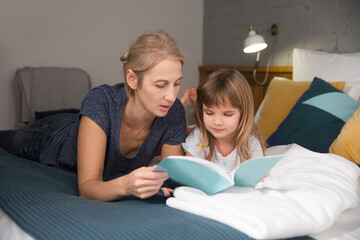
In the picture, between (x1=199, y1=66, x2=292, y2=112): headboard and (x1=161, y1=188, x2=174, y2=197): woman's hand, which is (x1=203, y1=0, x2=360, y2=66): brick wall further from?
(x1=161, y1=188, x2=174, y2=197): woman's hand

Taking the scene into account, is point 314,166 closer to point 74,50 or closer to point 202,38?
point 74,50

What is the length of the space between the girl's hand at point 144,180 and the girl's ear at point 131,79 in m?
0.42

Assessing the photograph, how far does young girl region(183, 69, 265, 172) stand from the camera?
1.38m

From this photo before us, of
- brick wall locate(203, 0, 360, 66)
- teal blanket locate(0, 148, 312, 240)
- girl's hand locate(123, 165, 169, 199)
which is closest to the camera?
teal blanket locate(0, 148, 312, 240)

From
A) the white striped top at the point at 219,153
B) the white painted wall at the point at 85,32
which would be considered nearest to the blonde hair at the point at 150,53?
the white striped top at the point at 219,153

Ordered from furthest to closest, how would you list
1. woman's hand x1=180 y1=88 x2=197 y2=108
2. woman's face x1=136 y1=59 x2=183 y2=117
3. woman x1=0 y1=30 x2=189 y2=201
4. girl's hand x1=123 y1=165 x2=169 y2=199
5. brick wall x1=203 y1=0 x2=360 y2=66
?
brick wall x1=203 y1=0 x2=360 y2=66, woman's hand x1=180 y1=88 x2=197 y2=108, woman's face x1=136 y1=59 x2=183 y2=117, woman x1=0 y1=30 x2=189 y2=201, girl's hand x1=123 y1=165 x2=169 y2=199

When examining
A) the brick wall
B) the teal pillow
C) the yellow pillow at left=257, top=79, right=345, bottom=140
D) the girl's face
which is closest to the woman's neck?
the girl's face

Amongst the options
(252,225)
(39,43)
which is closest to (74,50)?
(39,43)

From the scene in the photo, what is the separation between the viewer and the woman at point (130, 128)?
3.47ft

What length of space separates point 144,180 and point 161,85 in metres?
0.39

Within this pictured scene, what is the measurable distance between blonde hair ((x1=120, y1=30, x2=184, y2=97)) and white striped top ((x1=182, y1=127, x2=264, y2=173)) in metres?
0.36

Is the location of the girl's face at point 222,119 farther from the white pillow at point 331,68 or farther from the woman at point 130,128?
the white pillow at point 331,68

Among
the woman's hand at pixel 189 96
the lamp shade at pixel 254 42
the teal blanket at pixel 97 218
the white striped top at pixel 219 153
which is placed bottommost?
the white striped top at pixel 219 153

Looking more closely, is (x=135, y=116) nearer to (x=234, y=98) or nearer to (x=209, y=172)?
(x=234, y=98)
